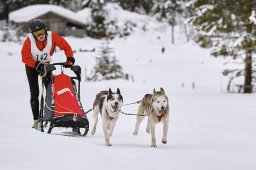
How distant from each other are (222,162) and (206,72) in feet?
96.0

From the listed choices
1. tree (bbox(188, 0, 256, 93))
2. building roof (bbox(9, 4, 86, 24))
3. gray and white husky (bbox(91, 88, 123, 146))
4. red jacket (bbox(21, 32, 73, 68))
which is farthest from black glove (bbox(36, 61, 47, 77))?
building roof (bbox(9, 4, 86, 24))

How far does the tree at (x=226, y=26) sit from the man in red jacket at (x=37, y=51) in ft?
42.4

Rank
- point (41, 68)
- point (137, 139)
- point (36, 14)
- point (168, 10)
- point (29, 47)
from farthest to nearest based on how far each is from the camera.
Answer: point (168, 10) < point (36, 14) < point (137, 139) < point (29, 47) < point (41, 68)

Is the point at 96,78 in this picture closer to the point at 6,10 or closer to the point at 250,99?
the point at 250,99

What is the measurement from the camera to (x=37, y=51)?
333 inches

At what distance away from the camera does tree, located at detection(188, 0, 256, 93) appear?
20359 millimetres

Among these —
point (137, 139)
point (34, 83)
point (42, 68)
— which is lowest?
point (137, 139)

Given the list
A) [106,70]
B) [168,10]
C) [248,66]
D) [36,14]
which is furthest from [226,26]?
[168,10]

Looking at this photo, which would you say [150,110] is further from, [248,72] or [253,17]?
[248,72]

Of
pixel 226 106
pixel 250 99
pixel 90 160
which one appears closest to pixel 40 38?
pixel 90 160

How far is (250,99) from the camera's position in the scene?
720 inches

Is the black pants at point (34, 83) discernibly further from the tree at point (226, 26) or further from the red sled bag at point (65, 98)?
the tree at point (226, 26)

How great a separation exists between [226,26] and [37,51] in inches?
539

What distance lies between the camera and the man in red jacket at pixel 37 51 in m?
8.22
